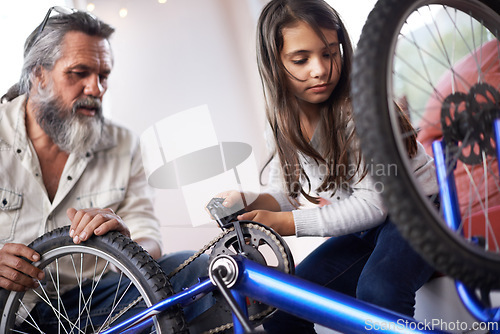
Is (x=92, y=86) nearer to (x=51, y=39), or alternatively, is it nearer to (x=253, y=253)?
(x=51, y=39)

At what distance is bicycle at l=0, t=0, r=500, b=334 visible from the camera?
25.8 inches

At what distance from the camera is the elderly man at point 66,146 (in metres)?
1.31

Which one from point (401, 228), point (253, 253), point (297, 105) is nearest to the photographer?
point (401, 228)

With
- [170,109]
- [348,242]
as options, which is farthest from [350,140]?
[170,109]

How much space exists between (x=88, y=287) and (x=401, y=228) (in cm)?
89

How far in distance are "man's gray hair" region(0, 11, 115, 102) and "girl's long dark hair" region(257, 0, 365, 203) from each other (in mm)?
616

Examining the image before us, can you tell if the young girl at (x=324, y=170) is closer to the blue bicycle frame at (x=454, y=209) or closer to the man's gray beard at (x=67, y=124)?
the blue bicycle frame at (x=454, y=209)

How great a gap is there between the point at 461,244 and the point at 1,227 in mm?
1049

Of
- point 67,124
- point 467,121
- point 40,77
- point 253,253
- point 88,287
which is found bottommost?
point 88,287

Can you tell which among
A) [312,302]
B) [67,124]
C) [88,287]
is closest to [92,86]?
[67,124]

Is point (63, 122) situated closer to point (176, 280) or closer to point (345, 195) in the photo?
point (176, 280)

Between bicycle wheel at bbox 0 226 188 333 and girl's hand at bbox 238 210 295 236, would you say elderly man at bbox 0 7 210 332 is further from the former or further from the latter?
girl's hand at bbox 238 210 295 236

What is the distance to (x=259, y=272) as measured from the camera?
812 mm

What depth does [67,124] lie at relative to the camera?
1422 mm
